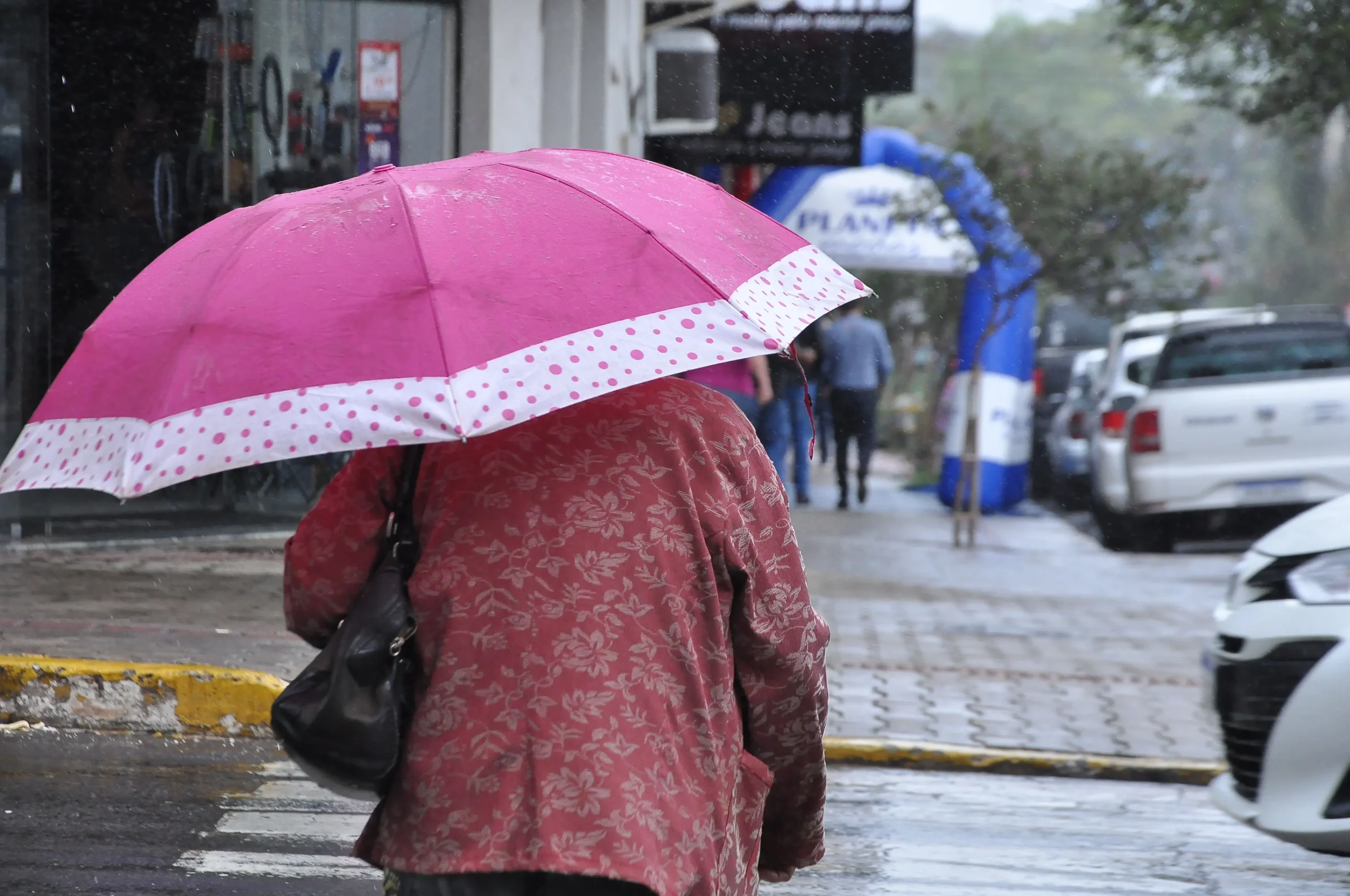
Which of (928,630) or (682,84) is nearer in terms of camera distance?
(928,630)

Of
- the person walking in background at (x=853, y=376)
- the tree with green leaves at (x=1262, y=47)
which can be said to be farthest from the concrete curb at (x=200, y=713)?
the person walking in background at (x=853, y=376)

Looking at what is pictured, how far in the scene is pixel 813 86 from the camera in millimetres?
13781

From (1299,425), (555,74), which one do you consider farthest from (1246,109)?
(555,74)

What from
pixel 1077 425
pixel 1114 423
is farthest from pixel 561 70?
pixel 1077 425

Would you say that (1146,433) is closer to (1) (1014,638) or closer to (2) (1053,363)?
(1) (1014,638)

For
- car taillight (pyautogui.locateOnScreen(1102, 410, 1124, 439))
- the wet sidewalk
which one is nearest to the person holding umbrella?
the wet sidewalk

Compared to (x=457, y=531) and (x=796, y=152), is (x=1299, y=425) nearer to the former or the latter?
(x=796, y=152)

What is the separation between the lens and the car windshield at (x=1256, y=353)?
12836 millimetres

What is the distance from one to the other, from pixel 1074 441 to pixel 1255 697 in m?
14.5

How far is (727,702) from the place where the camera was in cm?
220

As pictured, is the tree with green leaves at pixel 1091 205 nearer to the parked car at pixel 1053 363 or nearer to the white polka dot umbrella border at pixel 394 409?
the parked car at pixel 1053 363

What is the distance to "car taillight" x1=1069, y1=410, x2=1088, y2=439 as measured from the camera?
59.3ft

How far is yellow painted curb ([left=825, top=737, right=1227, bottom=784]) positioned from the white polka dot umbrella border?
4.10m

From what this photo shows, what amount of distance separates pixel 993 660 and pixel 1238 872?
130 inches
